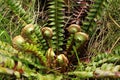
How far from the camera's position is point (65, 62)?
7.56 ft

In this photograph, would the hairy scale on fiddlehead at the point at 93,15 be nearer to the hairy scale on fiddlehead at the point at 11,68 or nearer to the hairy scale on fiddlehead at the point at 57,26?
the hairy scale on fiddlehead at the point at 57,26

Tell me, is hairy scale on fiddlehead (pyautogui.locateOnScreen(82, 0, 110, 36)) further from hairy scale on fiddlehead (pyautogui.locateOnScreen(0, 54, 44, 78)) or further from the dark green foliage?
hairy scale on fiddlehead (pyautogui.locateOnScreen(0, 54, 44, 78))

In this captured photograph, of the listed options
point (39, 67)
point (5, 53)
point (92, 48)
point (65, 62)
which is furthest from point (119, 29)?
point (5, 53)

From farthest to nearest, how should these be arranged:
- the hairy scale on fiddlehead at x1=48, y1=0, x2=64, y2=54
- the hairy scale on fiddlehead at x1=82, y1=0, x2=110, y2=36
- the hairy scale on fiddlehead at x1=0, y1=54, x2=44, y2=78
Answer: the hairy scale on fiddlehead at x1=48, y1=0, x2=64, y2=54 → the hairy scale on fiddlehead at x1=82, y1=0, x2=110, y2=36 → the hairy scale on fiddlehead at x1=0, y1=54, x2=44, y2=78

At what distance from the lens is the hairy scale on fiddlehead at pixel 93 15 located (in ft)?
7.90

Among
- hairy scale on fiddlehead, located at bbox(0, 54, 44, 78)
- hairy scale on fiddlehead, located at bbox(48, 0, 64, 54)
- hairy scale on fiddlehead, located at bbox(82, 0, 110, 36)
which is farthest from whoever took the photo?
hairy scale on fiddlehead, located at bbox(48, 0, 64, 54)

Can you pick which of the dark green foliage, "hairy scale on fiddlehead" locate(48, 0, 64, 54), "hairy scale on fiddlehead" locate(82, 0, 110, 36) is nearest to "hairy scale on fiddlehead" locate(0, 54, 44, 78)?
the dark green foliage

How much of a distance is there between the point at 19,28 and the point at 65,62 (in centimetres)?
65

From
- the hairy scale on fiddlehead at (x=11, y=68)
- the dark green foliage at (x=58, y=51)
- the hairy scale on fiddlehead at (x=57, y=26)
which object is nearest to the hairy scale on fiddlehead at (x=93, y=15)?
the dark green foliage at (x=58, y=51)

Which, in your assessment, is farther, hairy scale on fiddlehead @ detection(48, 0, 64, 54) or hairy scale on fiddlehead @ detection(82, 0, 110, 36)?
hairy scale on fiddlehead @ detection(48, 0, 64, 54)

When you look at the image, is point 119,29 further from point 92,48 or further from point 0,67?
point 0,67

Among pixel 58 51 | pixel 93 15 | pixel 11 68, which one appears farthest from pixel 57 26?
pixel 11 68

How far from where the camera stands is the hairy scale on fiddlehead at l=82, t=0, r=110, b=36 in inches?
94.8

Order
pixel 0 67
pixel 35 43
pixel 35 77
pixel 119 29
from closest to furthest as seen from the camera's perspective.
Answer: pixel 0 67, pixel 35 77, pixel 35 43, pixel 119 29
